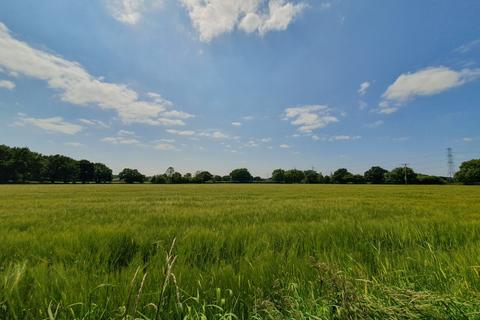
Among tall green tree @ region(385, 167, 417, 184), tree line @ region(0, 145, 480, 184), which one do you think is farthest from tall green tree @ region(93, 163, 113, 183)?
tall green tree @ region(385, 167, 417, 184)

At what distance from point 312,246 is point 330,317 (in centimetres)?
231

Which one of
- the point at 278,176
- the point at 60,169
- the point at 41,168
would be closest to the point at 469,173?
the point at 278,176

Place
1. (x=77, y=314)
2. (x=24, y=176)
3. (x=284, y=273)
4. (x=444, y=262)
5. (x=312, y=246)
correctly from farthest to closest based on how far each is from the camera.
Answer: (x=24, y=176), (x=312, y=246), (x=444, y=262), (x=284, y=273), (x=77, y=314)

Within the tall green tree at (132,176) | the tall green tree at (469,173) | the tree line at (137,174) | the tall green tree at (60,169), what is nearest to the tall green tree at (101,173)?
the tree line at (137,174)

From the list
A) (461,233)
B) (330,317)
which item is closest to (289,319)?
(330,317)

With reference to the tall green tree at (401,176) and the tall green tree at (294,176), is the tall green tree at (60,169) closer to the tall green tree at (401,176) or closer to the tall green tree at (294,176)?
the tall green tree at (294,176)

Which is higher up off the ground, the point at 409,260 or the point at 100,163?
the point at 100,163

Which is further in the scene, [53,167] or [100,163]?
[100,163]

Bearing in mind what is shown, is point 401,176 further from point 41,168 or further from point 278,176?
point 41,168

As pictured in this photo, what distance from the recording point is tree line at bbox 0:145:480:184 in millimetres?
98062

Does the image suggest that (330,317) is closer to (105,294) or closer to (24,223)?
(105,294)

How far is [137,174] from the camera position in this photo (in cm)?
12825

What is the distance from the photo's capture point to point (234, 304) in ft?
6.41

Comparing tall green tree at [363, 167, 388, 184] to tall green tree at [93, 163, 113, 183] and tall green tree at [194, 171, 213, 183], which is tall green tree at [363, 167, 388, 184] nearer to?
tall green tree at [194, 171, 213, 183]
